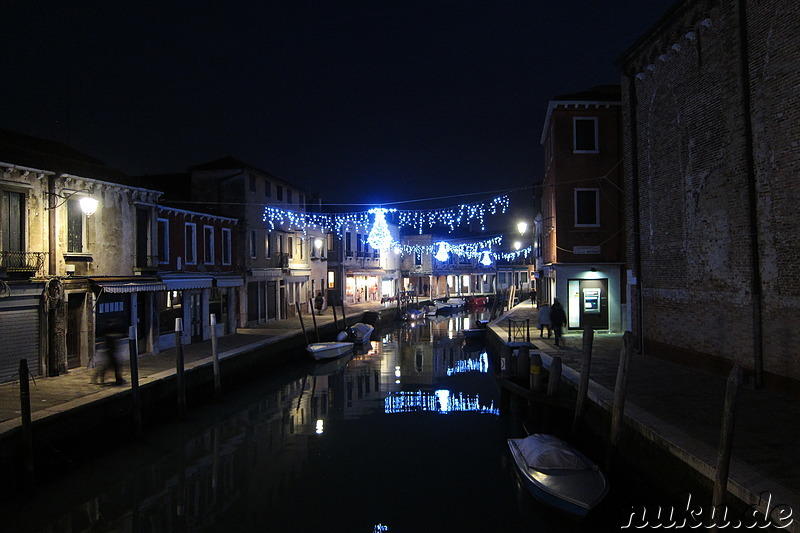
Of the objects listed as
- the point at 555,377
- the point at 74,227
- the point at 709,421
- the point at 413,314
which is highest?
the point at 74,227

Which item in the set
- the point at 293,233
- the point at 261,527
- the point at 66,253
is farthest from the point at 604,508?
the point at 293,233

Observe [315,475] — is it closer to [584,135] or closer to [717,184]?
[717,184]

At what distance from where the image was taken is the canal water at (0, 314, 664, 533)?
8875 mm

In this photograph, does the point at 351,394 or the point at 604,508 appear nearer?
the point at 604,508

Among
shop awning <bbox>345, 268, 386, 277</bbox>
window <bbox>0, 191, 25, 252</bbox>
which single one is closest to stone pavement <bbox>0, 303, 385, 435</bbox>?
window <bbox>0, 191, 25, 252</bbox>

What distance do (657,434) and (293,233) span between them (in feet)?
98.6

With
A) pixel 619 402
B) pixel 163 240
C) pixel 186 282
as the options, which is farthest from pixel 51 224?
pixel 619 402

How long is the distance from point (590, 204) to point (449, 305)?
32.1 meters

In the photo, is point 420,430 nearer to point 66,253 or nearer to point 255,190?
point 66,253

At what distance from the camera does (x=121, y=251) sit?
18.3m

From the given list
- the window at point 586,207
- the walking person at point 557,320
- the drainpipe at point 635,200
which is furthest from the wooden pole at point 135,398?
the window at point 586,207

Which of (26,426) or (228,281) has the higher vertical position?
(228,281)

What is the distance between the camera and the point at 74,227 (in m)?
16.3

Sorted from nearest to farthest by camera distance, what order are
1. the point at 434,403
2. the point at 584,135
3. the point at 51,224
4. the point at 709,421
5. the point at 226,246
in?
the point at 709,421
the point at 51,224
the point at 434,403
the point at 584,135
the point at 226,246
